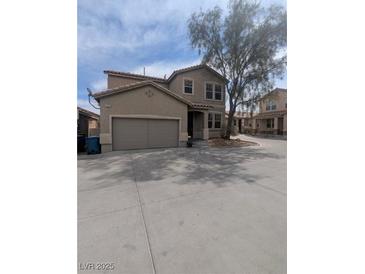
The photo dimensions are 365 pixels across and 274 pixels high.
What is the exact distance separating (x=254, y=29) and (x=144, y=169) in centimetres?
1324

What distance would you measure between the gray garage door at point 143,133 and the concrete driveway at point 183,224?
574cm

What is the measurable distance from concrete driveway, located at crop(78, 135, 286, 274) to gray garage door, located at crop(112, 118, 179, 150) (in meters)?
5.74

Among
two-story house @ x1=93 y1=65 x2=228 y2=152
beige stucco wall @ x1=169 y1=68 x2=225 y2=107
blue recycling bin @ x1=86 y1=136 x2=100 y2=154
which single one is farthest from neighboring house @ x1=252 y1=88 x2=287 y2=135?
blue recycling bin @ x1=86 y1=136 x2=100 y2=154

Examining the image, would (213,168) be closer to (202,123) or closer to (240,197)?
(240,197)

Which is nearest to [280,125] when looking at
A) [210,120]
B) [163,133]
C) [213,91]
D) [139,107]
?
[213,91]

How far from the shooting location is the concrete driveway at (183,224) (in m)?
1.95

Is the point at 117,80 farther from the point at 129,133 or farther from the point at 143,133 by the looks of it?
the point at 143,133

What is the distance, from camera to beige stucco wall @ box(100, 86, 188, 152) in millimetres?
10078

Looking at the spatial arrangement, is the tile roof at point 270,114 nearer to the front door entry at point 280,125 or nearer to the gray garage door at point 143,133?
the front door entry at point 280,125

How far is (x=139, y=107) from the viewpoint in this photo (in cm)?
1092

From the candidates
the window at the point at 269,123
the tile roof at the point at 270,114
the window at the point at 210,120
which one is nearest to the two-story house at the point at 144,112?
the window at the point at 210,120

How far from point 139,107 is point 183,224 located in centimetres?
926

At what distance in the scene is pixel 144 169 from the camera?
238 inches

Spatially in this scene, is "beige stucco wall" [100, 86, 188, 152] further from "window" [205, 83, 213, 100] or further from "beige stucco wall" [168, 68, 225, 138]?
"window" [205, 83, 213, 100]
